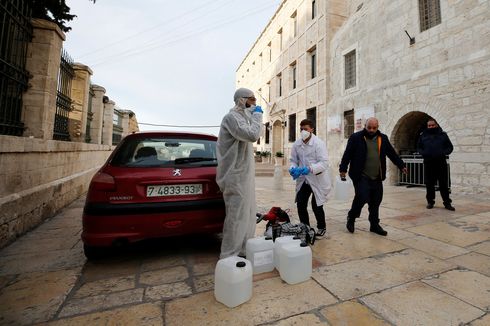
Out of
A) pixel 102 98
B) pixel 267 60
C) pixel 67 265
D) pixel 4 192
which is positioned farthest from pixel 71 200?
pixel 267 60

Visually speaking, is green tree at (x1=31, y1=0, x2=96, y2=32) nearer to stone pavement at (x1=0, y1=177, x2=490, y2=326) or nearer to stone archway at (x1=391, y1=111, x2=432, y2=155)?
stone pavement at (x1=0, y1=177, x2=490, y2=326)

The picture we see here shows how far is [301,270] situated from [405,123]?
9.44m

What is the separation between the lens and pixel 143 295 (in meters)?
2.12

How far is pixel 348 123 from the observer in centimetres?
1252

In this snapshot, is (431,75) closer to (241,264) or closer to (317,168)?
(317,168)

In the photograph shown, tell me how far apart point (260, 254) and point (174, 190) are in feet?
3.77

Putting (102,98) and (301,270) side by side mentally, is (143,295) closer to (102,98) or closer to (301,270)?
(301,270)

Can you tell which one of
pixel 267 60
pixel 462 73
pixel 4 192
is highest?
pixel 267 60

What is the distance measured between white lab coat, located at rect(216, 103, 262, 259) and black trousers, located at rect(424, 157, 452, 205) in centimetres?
511

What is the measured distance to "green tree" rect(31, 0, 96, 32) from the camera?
598 centimetres

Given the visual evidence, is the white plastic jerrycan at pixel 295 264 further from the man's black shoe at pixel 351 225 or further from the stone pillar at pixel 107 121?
the stone pillar at pixel 107 121

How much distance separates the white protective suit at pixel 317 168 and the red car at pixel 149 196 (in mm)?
1457

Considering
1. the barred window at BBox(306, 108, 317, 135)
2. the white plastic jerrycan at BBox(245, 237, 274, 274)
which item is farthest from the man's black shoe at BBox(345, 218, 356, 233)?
the barred window at BBox(306, 108, 317, 135)

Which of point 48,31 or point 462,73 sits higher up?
point 462,73
